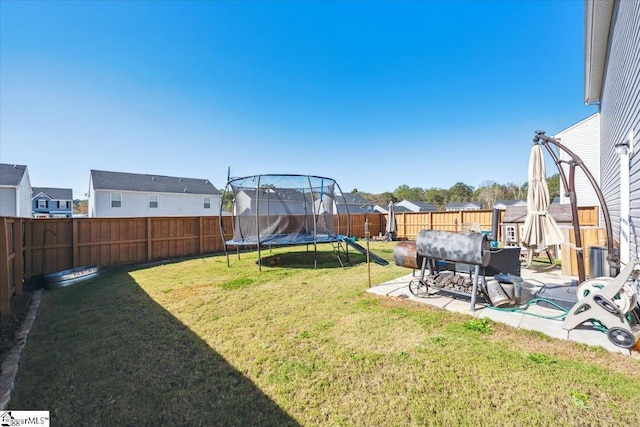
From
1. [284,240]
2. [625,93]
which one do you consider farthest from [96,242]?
[625,93]

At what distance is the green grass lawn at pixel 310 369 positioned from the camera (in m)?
1.84

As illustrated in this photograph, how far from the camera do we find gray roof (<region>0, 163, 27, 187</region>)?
1367 cm

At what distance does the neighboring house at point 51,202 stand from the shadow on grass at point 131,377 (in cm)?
3286

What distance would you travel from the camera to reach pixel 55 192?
2805 cm

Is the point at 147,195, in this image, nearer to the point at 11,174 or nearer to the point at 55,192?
the point at 11,174

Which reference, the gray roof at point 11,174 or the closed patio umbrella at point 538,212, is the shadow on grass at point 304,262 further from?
the gray roof at point 11,174

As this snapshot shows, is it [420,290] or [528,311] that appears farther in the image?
[420,290]

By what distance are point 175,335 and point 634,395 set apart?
4.48 metres

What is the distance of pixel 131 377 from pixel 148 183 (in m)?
20.5

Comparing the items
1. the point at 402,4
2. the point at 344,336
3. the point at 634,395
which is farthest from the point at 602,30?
the point at 344,336

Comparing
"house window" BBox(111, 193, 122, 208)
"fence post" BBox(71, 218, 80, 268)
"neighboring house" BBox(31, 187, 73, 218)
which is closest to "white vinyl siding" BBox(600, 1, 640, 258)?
"fence post" BBox(71, 218, 80, 268)

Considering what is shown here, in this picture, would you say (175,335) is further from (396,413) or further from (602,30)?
(602,30)

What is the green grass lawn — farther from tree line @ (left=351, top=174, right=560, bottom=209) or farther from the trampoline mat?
tree line @ (left=351, top=174, right=560, bottom=209)

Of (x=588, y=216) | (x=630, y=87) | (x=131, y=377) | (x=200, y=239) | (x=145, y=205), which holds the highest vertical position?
(x=630, y=87)
